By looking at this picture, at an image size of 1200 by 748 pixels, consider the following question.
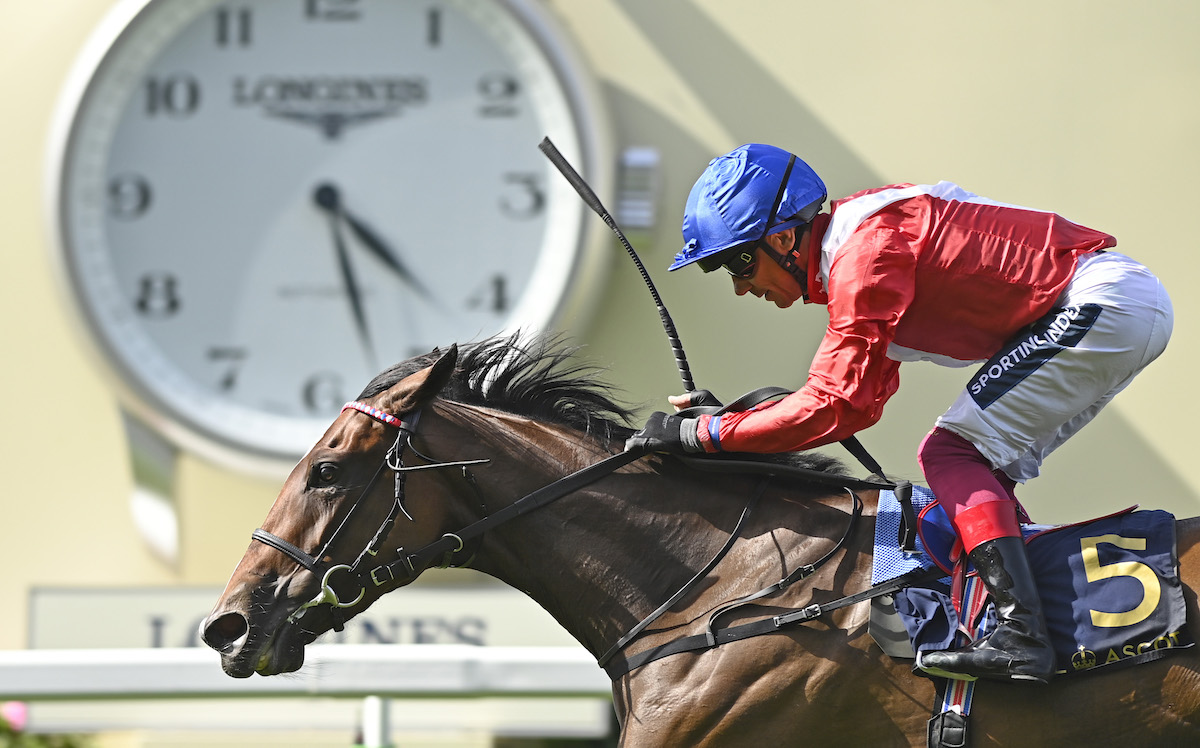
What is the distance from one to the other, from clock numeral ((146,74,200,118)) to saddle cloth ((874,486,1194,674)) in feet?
10.9

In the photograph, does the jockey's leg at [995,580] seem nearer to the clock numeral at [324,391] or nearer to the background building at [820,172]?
the background building at [820,172]

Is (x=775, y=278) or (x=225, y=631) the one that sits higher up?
(x=775, y=278)

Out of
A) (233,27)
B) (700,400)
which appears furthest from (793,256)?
(233,27)

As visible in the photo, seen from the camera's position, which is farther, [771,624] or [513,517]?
[513,517]

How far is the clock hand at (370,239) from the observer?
434cm

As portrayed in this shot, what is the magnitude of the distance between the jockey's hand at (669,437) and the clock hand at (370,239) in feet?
7.08

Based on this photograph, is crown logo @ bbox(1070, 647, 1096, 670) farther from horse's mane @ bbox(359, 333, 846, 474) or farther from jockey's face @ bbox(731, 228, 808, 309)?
jockey's face @ bbox(731, 228, 808, 309)

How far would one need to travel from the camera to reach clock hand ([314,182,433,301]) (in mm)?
4344

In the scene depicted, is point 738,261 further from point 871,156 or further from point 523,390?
point 871,156

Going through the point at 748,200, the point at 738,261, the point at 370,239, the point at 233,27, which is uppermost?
the point at 233,27

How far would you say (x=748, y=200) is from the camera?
2287mm

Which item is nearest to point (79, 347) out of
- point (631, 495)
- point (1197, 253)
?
point (631, 495)

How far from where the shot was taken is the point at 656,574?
92.2 inches

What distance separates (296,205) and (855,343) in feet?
9.34
